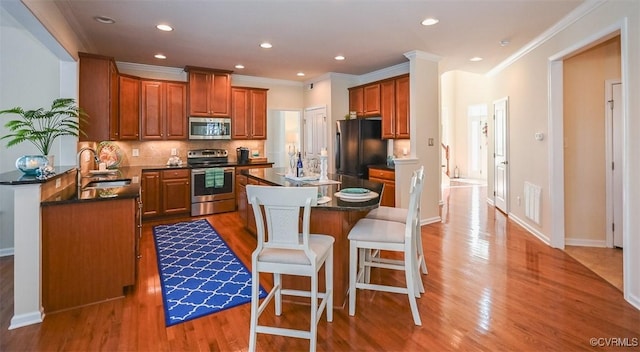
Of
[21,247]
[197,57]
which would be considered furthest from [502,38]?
[21,247]

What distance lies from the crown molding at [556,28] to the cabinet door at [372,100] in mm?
2074

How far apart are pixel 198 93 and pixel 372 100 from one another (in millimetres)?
3048

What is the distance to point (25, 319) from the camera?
2305 mm

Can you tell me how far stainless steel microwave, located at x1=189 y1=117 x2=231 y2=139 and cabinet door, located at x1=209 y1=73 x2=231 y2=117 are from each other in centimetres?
13

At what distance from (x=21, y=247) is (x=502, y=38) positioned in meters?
5.30

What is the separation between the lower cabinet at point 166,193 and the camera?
208 inches

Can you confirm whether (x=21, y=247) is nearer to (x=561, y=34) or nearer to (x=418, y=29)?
(x=418, y=29)

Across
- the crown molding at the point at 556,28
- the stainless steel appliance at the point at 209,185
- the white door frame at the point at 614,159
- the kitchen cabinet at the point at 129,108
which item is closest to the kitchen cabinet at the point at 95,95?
the kitchen cabinet at the point at 129,108

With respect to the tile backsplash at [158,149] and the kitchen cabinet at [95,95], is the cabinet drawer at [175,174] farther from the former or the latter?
the kitchen cabinet at [95,95]

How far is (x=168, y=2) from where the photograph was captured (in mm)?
3111

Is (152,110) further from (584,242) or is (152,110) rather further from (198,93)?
(584,242)

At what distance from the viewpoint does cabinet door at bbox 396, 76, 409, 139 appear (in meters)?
5.21

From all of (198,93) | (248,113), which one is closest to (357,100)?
(248,113)

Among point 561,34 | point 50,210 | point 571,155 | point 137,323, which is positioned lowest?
point 137,323
